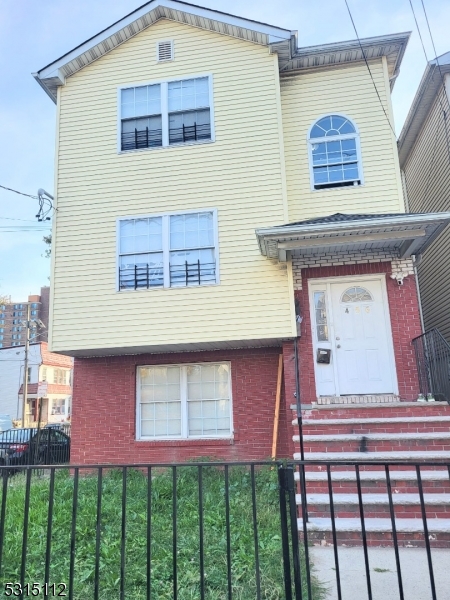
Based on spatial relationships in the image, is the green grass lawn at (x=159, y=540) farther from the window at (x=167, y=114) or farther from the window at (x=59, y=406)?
the window at (x=59, y=406)

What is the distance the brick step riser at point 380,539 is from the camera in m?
4.60

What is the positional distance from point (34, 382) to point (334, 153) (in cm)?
3368

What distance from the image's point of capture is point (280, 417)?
8.45 m

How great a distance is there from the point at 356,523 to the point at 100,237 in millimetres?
6873

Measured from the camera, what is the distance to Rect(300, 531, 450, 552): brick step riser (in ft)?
15.1

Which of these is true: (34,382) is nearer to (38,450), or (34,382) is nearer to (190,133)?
(38,450)

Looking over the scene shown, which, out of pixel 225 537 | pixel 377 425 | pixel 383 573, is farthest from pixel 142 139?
pixel 383 573

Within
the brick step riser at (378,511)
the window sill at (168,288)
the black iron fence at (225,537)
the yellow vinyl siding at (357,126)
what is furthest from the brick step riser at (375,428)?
the yellow vinyl siding at (357,126)

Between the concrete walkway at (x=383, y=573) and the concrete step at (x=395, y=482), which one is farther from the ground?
the concrete step at (x=395, y=482)

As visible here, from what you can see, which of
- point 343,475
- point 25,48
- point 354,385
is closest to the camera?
point 343,475

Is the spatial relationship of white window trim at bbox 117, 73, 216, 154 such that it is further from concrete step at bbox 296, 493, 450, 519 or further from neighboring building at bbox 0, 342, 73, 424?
neighboring building at bbox 0, 342, 73, 424

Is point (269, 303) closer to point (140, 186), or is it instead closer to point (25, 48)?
point (140, 186)

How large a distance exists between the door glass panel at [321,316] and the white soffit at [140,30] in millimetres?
5290

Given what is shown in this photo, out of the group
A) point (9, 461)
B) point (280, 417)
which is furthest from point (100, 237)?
point (9, 461)
